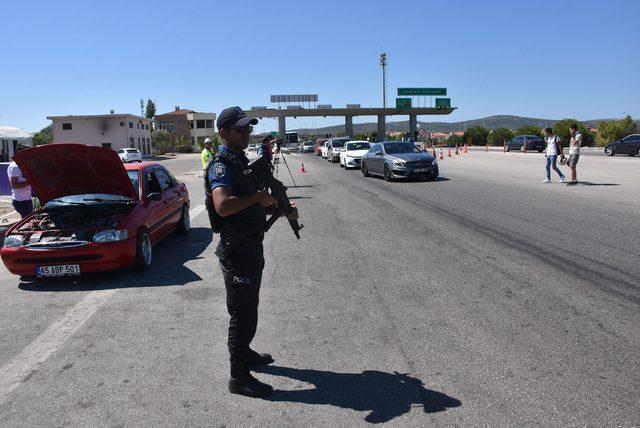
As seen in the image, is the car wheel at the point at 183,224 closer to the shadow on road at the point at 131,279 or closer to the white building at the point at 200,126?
the shadow on road at the point at 131,279

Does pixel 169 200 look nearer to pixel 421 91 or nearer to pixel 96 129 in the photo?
pixel 96 129

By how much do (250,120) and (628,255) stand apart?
5867 millimetres

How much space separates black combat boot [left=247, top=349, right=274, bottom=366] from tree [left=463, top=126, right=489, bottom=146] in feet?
248

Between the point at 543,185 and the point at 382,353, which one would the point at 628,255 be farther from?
the point at 543,185

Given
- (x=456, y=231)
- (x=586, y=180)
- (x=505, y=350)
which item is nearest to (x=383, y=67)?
(x=586, y=180)

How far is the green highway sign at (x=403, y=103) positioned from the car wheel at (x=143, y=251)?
7453cm

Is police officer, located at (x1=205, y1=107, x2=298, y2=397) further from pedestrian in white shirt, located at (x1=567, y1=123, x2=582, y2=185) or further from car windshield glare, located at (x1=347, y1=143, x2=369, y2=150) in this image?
car windshield glare, located at (x1=347, y1=143, x2=369, y2=150)

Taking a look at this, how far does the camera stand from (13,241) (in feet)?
21.7

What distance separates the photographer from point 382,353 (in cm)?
407

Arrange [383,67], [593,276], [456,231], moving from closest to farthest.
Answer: [593,276] → [456,231] → [383,67]

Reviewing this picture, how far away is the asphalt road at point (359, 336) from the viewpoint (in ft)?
10.7

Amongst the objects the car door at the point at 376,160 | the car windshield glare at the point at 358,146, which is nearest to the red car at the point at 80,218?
the car door at the point at 376,160

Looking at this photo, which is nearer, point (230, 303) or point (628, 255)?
point (230, 303)

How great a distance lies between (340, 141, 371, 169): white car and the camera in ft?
95.2
